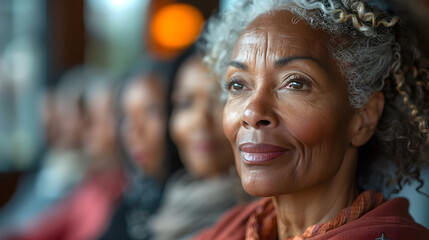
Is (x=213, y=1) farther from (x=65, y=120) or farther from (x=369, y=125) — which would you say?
(x=369, y=125)

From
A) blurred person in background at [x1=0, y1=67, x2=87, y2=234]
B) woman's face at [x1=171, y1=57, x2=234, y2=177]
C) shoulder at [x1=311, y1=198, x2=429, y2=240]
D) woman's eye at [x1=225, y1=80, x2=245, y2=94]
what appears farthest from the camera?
blurred person in background at [x1=0, y1=67, x2=87, y2=234]

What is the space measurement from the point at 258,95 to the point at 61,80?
4617 mm

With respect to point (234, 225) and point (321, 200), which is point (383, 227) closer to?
point (321, 200)

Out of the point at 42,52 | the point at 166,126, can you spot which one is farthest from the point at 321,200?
the point at 42,52

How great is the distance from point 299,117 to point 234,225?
1.80 ft

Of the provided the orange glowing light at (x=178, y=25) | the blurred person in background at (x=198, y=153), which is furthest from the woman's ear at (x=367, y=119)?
the orange glowing light at (x=178, y=25)

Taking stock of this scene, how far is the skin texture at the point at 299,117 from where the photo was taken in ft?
4.12

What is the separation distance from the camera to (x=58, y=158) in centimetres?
453

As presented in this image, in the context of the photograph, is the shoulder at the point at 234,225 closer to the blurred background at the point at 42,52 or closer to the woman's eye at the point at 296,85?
the woman's eye at the point at 296,85

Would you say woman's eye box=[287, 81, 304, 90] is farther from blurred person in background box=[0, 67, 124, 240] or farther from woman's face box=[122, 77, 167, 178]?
blurred person in background box=[0, 67, 124, 240]

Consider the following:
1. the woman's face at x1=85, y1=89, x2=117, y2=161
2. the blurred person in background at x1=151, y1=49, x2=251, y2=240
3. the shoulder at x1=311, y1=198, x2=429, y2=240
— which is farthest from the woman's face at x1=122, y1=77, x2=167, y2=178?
the shoulder at x1=311, y1=198, x2=429, y2=240

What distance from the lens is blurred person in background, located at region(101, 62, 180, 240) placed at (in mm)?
2766

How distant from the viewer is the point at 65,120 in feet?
15.2

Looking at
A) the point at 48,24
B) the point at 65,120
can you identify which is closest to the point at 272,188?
the point at 65,120
